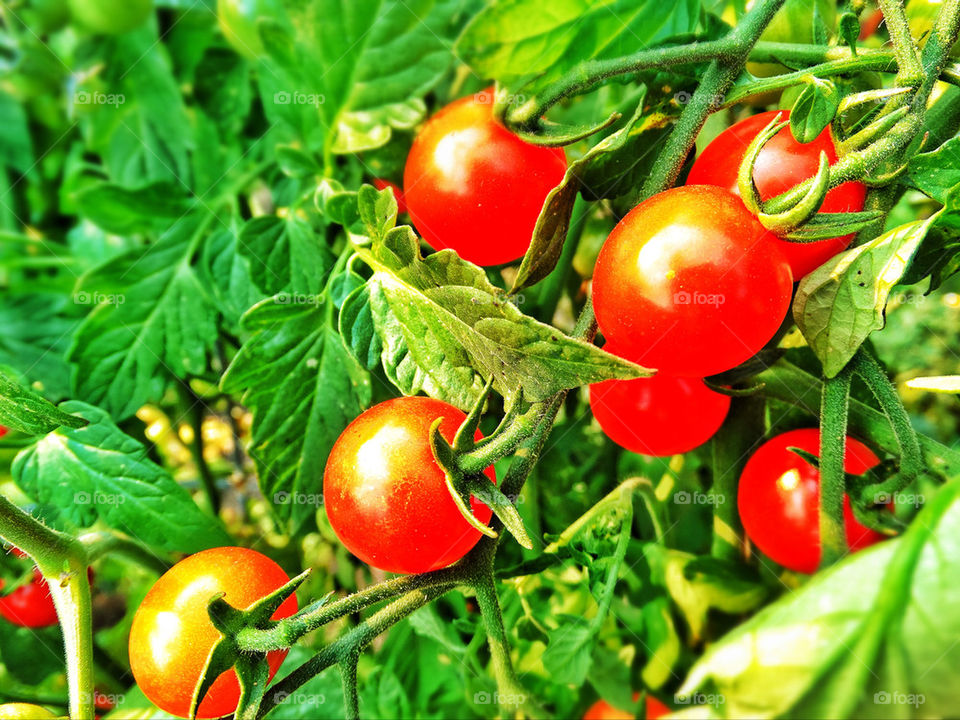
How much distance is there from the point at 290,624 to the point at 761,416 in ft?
1.20

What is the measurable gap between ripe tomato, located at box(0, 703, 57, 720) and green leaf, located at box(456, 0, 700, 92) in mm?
469

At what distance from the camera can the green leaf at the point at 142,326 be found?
25.0 inches

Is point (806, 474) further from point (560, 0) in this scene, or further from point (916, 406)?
point (916, 406)

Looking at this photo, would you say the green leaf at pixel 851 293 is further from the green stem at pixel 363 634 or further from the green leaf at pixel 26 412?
the green leaf at pixel 26 412

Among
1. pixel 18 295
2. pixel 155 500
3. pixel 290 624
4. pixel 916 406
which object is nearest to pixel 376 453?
pixel 290 624

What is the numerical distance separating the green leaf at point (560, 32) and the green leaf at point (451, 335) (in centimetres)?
10

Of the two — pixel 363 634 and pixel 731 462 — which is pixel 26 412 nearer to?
pixel 363 634

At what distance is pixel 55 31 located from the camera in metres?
0.94

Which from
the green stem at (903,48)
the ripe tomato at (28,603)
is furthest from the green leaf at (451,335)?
the ripe tomato at (28,603)

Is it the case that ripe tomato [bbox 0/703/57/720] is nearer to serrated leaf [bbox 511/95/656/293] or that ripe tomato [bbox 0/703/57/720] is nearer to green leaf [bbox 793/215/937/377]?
serrated leaf [bbox 511/95/656/293]

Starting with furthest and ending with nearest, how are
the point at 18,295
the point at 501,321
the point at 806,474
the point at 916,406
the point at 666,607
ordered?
the point at 916,406, the point at 18,295, the point at 666,607, the point at 806,474, the point at 501,321

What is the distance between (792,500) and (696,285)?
20cm

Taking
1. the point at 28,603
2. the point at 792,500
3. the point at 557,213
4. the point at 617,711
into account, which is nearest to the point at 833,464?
the point at 792,500

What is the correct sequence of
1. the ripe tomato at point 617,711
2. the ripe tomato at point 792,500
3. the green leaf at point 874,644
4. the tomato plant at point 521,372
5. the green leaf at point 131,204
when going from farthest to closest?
the green leaf at point 131,204, the ripe tomato at point 617,711, the ripe tomato at point 792,500, the tomato plant at point 521,372, the green leaf at point 874,644
